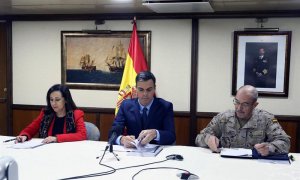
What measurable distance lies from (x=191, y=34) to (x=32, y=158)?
8.48 feet

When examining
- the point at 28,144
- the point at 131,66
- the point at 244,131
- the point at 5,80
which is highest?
the point at 131,66

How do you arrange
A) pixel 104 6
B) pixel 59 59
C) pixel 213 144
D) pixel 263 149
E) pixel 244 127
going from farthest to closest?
pixel 59 59, pixel 104 6, pixel 244 127, pixel 213 144, pixel 263 149

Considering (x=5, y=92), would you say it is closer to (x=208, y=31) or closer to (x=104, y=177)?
(x=208, y=31)

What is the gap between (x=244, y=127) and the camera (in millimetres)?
2604

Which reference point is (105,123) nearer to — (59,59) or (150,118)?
(59,59)

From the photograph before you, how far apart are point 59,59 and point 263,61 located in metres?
2.64

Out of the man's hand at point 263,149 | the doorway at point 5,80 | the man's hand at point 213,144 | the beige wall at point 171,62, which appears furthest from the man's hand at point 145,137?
the doorway at point 5,80

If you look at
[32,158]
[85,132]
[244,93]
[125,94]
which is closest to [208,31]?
[125,94]

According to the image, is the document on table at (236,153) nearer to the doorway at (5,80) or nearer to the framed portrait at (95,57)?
the framed portrait at (95,57)

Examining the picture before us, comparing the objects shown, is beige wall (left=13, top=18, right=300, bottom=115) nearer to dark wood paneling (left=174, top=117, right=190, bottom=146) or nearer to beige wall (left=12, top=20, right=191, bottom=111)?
beige wall (left=12, top=20, right=191, bottom=111)

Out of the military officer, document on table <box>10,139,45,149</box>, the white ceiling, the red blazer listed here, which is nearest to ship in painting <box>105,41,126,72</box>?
the white ceiling

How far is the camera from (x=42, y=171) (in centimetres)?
197

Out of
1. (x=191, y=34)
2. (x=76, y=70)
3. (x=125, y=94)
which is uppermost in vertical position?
(x=191, y=34)

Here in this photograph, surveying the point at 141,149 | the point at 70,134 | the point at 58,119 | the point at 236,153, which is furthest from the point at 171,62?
the point at 236,153
